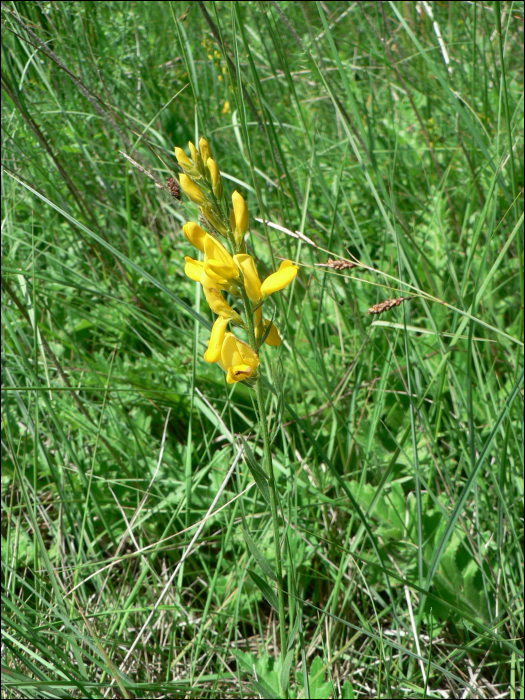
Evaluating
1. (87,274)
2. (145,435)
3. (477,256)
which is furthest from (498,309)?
(87,274)

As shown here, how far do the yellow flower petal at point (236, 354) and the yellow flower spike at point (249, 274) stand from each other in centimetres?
9

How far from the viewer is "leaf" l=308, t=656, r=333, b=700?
1.35 m

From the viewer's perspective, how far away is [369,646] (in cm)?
143

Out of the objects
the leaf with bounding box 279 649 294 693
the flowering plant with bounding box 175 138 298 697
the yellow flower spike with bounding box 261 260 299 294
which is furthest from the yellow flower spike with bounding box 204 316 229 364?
the leaf with bounding box 279 649 294 693

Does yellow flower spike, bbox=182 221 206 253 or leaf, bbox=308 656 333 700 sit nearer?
yellow flower spike, bbox=182 221 206 253

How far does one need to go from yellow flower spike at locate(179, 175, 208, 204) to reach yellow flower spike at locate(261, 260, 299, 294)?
188mm

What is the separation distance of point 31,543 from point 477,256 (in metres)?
2.06

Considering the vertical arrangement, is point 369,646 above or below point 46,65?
below

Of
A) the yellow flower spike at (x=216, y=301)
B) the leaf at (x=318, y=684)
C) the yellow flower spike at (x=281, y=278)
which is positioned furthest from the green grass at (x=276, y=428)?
the yellow flower spike at (x=281, y=278)

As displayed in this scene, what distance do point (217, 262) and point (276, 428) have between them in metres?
0.34

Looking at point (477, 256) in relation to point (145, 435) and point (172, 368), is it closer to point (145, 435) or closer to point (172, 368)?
point (172, 368)

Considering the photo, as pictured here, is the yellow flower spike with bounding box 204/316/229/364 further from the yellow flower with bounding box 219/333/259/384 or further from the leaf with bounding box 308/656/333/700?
the leaf with bounding box 308/656/333/700

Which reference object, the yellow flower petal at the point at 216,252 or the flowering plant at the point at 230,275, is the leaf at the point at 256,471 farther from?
the yellow flower petal at the point at 216,252

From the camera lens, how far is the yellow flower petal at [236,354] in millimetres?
1021
